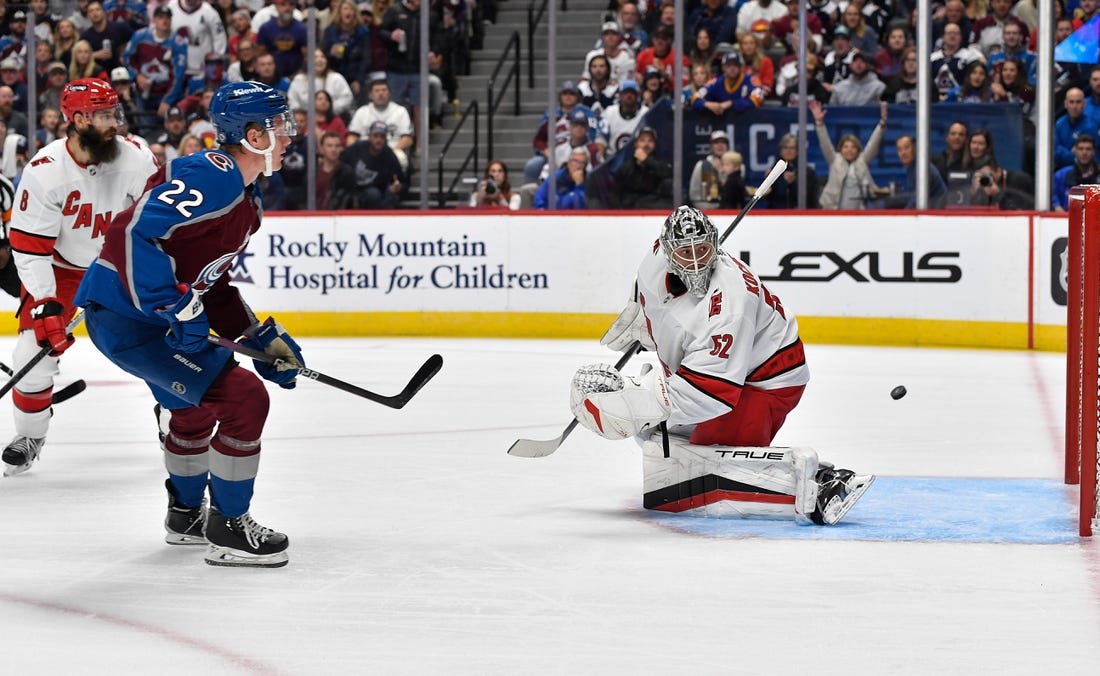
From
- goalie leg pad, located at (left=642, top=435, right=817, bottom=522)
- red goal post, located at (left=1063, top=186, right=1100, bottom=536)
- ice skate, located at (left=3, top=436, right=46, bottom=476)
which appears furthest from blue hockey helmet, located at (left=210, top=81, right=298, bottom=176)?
red goal post, located at (left=1063, top=186, right=1100, bottom=536)

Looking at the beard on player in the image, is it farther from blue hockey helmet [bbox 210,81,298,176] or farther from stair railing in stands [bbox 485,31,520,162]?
stair railing in stands [bbox 485,31,520,162]

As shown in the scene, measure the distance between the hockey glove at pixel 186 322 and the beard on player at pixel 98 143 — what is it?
176cm

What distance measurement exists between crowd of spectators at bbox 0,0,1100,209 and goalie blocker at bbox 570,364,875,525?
504 cm

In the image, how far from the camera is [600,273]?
9.67 metres

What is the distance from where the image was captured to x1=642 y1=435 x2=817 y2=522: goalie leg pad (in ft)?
14.0

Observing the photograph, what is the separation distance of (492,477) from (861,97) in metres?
4.93

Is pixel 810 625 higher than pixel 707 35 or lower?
lower

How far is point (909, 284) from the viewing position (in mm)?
9102

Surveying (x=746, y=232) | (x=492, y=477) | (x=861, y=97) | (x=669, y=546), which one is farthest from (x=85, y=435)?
(x=861, y=97)

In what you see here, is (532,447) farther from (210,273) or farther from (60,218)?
(60,218)

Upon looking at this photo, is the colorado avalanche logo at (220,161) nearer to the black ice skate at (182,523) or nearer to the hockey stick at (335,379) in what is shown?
the hockey stick at (335,379)

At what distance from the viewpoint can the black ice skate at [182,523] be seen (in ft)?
13.4

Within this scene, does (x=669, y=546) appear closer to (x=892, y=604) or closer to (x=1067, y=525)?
(x=892, y=604)

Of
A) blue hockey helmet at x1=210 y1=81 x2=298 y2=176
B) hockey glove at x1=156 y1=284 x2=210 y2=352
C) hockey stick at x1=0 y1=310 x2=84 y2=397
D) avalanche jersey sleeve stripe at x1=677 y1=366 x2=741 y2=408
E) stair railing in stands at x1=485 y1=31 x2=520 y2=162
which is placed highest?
stair railing in stands at x1=485 y1=31 x2=520 y2=162
